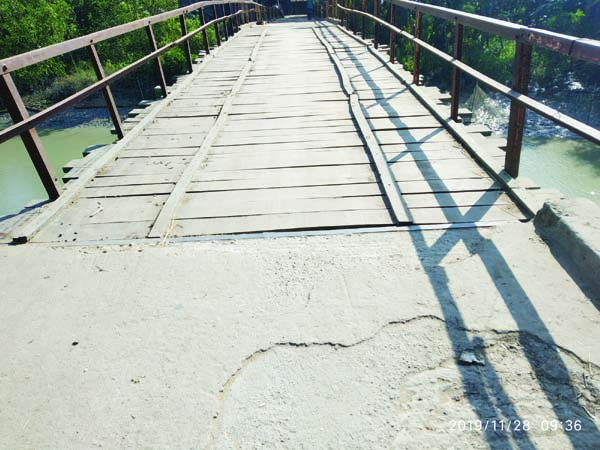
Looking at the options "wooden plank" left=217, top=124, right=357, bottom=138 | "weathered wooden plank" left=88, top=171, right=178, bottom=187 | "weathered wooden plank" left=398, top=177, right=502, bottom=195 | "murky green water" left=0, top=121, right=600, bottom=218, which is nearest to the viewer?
"weathered wooden plank" left=398, top=177, right=502, bottom=195

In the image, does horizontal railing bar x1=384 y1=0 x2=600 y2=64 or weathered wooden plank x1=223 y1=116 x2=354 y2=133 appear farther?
weathered wooden plank x1=223 y1=116 x2=354 y2=133

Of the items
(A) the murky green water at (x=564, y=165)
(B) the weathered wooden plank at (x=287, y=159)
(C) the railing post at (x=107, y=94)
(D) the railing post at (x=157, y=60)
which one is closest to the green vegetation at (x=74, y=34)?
(A) the murky green water at (x=564, y=165)

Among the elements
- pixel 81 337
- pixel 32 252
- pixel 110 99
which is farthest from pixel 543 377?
pixel 110 99

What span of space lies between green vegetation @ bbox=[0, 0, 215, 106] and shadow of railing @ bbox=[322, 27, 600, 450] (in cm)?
2851

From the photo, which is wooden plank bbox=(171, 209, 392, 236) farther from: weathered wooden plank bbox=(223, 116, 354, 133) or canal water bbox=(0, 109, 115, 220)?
canal water bbox=(0, 109, 115, 220)

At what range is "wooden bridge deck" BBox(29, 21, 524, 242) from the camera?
323cm

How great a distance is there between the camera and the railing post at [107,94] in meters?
4.44

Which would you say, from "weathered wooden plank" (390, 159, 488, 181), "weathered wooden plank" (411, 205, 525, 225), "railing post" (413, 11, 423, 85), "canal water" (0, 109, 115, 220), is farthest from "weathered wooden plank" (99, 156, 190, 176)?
"canal water" (0, 109, 115, 220)

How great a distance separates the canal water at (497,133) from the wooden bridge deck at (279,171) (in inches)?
517

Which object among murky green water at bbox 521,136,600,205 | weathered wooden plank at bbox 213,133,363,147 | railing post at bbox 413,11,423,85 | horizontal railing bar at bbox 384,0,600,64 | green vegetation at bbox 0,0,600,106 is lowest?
murky green water at bbox 521,136,600,205

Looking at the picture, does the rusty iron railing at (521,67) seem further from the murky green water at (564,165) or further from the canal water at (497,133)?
the murky green water at (564,165)

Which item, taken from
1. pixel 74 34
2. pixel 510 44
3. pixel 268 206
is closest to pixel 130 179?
pixel 268 206

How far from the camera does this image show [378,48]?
10055 mm

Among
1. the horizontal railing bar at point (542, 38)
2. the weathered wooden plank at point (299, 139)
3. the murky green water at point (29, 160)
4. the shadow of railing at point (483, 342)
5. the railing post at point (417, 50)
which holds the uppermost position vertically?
the horizontal railing bar at point (542, 38)
